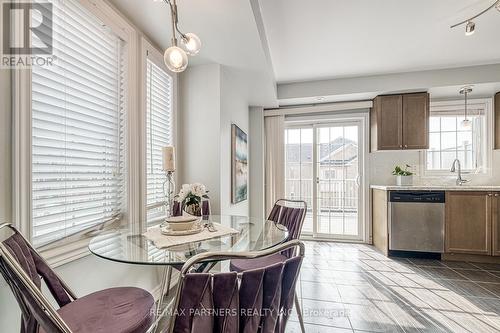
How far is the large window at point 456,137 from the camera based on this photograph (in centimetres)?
368

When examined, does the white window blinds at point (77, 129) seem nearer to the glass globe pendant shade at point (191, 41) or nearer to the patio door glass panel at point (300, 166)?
the glass globe pendant shade at point (191, 41)

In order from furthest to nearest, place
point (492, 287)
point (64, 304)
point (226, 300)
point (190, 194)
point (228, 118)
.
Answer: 1. point (228, 118)
2. point (492, 287)
3. point (190, 194)
4. point (64, 304)
5. point (226, 300)

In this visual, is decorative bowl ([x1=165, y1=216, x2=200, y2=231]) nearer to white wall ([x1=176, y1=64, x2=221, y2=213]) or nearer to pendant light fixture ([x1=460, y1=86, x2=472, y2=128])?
white wall ([x1=176, y1=64, x2=221, y2=213])

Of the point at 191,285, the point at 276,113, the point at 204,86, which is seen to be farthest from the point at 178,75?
the point at 191,285

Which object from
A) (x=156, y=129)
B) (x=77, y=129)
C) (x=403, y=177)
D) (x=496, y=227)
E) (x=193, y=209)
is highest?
(x=156, y=129)

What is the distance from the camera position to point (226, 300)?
2.18ft

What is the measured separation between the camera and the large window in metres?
3.68

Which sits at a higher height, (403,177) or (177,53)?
(177,53)

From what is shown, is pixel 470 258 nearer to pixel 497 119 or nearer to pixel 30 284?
pixel 497 119

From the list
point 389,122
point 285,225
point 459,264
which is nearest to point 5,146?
point 285,225

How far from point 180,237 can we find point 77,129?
35.7 inches

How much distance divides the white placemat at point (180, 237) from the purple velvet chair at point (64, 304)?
0.26m

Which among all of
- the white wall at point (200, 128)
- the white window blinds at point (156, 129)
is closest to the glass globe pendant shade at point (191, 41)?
the white window blinds at point (156, 129)

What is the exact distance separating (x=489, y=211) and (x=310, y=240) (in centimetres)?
242
